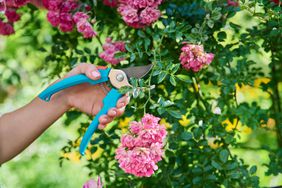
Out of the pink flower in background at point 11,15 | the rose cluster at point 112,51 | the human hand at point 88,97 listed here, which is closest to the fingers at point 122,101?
the human hand at point 88,97

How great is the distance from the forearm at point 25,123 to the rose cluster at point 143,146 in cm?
30

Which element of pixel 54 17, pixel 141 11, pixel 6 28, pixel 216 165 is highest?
pixel 141 11

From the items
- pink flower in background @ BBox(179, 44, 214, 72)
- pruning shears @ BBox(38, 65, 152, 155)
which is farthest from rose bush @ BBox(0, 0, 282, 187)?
pruning shears @ BBox(38, 65, 152, 155)

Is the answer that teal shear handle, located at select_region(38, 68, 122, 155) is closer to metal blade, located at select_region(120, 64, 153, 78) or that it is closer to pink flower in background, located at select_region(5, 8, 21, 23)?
metal blade, located at select_region(120, 64, 153, 78)

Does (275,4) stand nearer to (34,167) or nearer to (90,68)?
(90,68)

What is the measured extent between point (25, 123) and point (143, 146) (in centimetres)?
45

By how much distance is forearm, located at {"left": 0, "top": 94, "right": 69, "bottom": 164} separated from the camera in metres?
1.80

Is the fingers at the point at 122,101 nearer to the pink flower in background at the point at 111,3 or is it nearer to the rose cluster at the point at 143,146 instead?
the rose cluster at the point at 143,146

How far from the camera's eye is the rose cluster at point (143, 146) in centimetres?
153

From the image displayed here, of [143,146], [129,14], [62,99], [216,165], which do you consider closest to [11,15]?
[129,14]

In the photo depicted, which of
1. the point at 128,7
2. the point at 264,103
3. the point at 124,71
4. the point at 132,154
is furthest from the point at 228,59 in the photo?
the point at 264,103

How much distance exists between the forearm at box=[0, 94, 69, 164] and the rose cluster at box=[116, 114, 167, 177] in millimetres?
303

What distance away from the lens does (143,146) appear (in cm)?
154

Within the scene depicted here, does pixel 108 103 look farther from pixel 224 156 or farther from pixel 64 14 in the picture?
pixel 64 14
